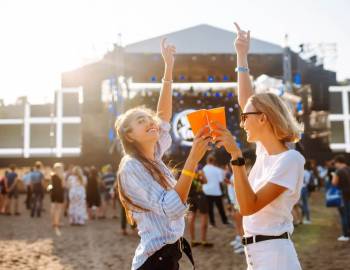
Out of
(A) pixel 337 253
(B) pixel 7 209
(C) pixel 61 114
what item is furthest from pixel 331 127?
(A) pixel 337 253

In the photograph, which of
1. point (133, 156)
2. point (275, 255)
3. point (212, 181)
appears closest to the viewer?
point (275, 255)

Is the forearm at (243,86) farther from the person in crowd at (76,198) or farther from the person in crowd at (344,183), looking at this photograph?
the person in crowd at (76,198)

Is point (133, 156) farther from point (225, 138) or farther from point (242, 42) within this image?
point (242, 42)

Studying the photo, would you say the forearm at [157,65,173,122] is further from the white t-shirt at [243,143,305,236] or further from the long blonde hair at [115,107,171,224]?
the white t-shirt at [243,143,305,236]

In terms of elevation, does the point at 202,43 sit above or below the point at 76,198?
above

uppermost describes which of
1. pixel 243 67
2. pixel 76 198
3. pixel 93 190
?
pixel 243 67

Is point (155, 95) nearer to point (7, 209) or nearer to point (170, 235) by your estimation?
point (7, 209)

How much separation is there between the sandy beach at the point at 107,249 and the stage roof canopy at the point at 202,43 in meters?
6.77

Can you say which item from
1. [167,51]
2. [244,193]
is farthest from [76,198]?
[244,193]

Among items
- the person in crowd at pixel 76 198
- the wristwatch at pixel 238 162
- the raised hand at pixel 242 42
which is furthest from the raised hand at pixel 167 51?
the person in crowd at pixel 76 198

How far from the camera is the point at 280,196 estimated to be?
215cm

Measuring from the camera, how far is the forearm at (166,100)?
9.92 ft

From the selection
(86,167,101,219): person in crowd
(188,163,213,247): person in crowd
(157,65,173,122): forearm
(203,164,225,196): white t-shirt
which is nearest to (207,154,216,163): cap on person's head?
(203,164,225,196): white t-shirt

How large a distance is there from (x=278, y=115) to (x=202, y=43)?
15.5 meters
